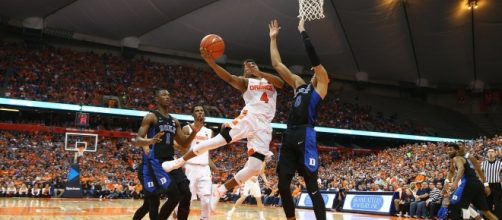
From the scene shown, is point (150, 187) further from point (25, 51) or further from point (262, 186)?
point (25, 51)

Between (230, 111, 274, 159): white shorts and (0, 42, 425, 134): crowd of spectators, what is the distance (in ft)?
84.7

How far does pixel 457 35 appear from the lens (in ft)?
117

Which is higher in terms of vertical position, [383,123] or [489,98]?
[489,98]

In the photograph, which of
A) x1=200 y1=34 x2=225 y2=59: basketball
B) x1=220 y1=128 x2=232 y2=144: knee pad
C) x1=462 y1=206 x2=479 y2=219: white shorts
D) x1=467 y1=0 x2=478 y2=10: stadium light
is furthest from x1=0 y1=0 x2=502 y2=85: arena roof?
x1=220 y1=128 x2=232 y2=144: knee pad

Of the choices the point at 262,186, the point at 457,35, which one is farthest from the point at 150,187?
the point at 457,35

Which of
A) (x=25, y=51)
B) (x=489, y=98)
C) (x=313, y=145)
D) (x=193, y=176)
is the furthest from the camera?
(x=489, y=98)

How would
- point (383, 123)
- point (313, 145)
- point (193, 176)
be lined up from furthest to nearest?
point (383, 123)
point (193, 176)
point (313, 145)

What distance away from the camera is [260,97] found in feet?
21.5

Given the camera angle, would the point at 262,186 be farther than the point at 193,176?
Yes

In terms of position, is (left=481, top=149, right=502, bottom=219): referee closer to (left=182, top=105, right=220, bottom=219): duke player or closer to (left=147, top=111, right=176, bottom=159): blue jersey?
(left=182, top=105, right=220, bottom=219): duke player

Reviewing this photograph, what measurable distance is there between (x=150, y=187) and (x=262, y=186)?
65.0ft

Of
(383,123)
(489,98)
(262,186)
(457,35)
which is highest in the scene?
(457,35)

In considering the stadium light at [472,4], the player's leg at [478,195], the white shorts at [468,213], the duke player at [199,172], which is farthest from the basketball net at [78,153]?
the stadium light at [472,4]

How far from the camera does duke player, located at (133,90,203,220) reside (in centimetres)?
644
